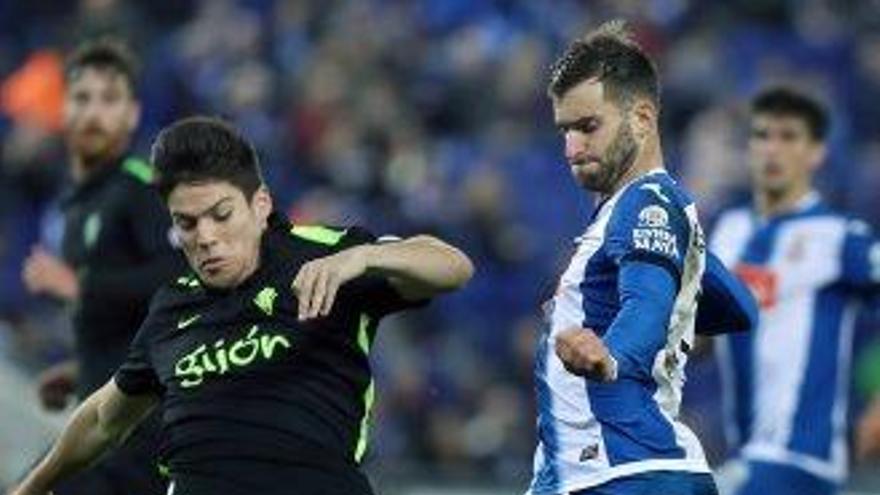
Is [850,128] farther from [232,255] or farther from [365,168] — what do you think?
[232,255]

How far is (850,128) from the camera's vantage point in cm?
1495

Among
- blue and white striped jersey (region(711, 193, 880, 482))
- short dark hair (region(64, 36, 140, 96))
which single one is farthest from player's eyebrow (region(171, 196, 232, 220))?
blue and white striped jersey (region(711, 193, 880, 482))

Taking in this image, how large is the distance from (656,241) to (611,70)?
531 millimetres

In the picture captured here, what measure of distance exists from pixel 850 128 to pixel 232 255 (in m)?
8.68

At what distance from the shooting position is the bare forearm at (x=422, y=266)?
6535mm

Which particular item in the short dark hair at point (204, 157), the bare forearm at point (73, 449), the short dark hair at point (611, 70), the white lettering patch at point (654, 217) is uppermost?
the short dark hair at point (611, 70)

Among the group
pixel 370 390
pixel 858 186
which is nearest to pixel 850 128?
pixel 858 186

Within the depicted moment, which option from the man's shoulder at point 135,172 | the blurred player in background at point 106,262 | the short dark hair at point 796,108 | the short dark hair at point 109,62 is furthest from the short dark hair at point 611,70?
the short dark hair at point 796,108

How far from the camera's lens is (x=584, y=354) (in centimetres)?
600

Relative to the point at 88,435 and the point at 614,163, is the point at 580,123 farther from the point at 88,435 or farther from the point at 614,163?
the point at 88,435

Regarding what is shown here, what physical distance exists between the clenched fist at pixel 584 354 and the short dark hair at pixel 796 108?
4.17m

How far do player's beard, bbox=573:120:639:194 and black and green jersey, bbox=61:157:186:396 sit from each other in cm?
230

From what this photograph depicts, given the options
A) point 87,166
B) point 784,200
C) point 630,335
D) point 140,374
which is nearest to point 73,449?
point 140,374

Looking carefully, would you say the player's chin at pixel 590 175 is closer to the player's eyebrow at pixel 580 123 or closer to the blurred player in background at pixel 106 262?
the player's eyebrow at pixel 580 123
